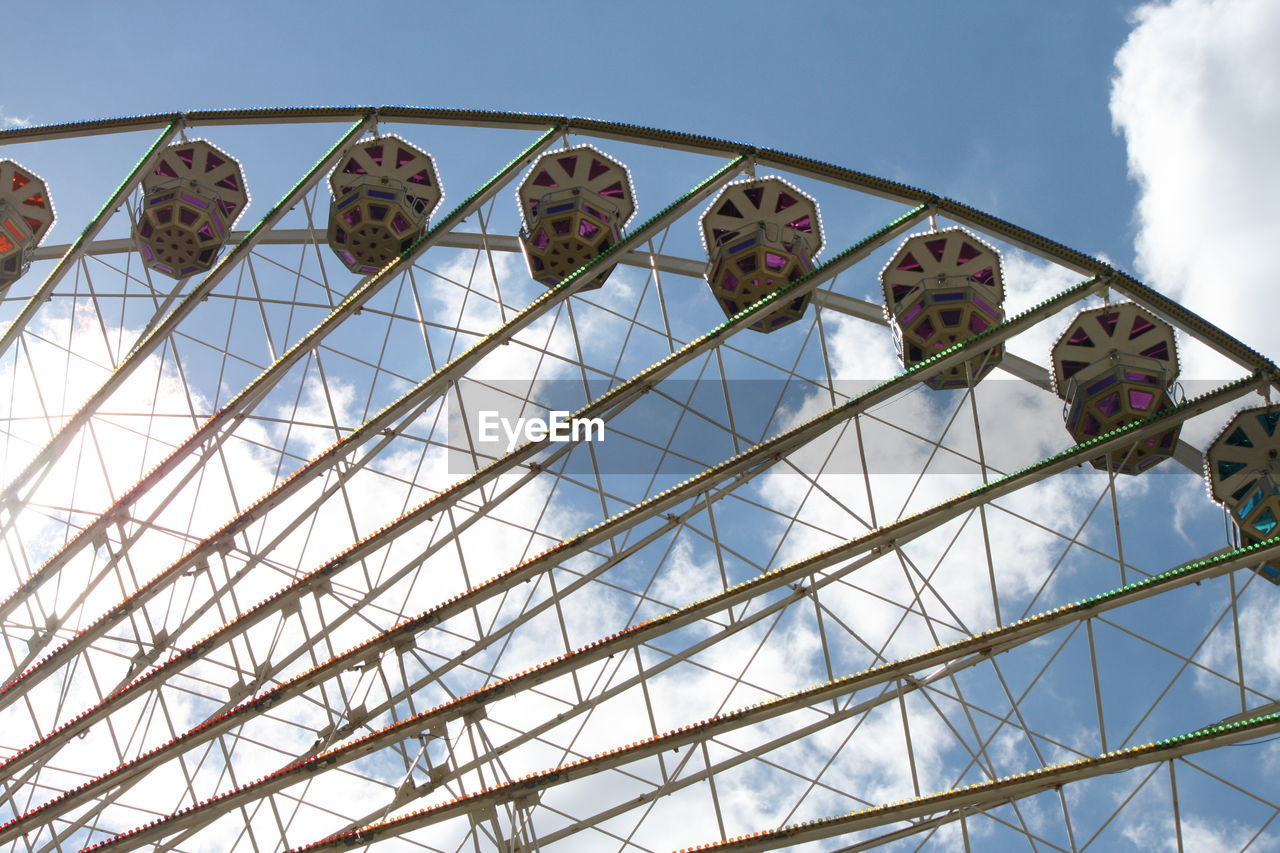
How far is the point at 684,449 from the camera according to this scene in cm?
2027

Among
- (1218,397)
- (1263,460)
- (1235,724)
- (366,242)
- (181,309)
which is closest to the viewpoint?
(1235,724)

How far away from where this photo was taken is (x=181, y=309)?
19.4m

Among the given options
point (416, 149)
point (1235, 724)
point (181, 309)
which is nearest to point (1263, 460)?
point (1235, 724)

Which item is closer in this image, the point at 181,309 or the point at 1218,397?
the point at 1218,397

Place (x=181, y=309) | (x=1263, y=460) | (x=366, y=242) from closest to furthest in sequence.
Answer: (x=1263, y=460) < (x=181, y=309) < (x=366, y=242)

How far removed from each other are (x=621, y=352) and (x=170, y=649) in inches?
326

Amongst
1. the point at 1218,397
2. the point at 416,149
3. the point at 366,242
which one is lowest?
the point at 1218,397

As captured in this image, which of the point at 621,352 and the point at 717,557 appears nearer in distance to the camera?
the point at 717,557

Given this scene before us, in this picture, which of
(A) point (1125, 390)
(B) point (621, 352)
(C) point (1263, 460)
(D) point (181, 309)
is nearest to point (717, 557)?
(B) point (621, 352)

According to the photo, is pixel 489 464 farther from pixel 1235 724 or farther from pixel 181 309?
pixel 1235 724

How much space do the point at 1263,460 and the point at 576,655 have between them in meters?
9.81

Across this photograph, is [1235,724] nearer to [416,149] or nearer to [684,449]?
[684,449]

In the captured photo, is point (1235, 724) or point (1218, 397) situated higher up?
point (1218, 397)

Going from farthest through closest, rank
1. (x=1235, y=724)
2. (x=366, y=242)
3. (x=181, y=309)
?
1. (x=366, y=242)
2. (x=181, y=309)
3. (x=1235, y=724)
